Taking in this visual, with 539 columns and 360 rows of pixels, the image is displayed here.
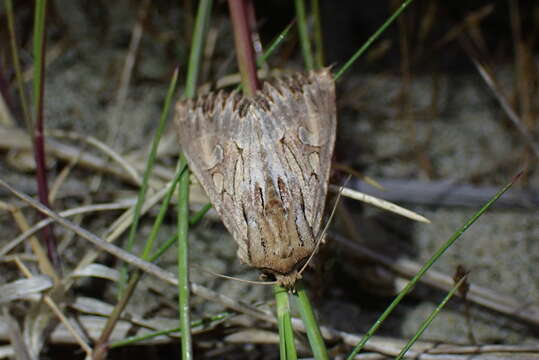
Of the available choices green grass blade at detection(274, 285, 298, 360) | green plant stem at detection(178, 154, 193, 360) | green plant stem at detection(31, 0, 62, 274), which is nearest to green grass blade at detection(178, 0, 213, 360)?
green plant stem at detection(178, 154, 193, 360)

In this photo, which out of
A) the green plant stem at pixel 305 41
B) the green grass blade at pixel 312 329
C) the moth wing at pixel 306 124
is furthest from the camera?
the green plant stem at pixel 305 41

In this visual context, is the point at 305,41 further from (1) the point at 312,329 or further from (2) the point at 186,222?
(1) the point at 312,329

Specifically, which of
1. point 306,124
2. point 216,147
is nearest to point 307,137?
point 306,124

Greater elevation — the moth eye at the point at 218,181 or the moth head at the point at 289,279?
the moth eye at the point at 218,181

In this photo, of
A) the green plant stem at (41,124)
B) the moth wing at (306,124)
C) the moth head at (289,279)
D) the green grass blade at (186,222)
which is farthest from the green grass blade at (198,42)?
the moth head at (289,279)

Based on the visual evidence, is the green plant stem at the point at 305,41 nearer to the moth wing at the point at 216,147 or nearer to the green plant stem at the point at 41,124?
the moth wing at the point at 216,147

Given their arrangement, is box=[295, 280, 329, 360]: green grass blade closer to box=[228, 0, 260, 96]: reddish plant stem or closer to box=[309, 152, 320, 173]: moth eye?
box=[309, 152, 320, 173]: moth eye

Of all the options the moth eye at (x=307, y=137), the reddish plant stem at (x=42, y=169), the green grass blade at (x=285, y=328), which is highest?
the moth eye at (x=307, y=137)
